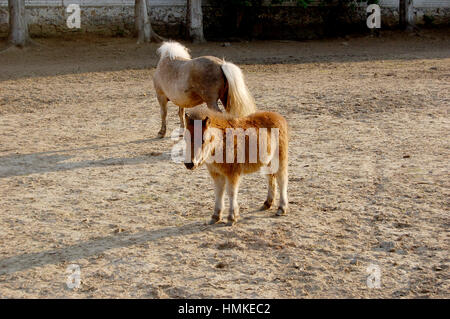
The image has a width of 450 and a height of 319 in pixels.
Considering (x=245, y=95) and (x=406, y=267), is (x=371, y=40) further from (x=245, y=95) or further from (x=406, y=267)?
(x=406, y=267)

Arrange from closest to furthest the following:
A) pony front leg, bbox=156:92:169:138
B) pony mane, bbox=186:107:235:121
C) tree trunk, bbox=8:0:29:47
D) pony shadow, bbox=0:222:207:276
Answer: pony shadow, bbox=0:222:207:276 → pony mane, bbox=186:107:235:121 → pony front leg, bbox=156:92:169:138 → tree trunk, bbox=8:0:29:47

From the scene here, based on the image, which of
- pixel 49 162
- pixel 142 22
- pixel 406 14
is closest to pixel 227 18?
pixel 142 22

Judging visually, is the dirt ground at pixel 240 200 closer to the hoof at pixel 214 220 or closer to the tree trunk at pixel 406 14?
the hoof at pixel 214 220

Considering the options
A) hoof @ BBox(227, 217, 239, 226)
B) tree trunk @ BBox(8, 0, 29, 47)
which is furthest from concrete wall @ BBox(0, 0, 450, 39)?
hoof @ BBox(227, 217, 239, 226)

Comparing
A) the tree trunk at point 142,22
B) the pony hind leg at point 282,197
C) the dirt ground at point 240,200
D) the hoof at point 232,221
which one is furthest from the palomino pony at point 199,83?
the tree trunk at point 142,22

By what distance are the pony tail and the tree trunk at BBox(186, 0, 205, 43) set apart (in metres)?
11.8

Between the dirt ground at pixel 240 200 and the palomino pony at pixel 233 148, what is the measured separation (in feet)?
1.23

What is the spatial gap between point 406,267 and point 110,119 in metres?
6.50

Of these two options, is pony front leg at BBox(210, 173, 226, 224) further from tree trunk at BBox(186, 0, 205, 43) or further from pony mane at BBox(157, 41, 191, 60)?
tree trunk at BBox(186, 0, 205, 43)

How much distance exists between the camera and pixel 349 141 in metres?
8.22

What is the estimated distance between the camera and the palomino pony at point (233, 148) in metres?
4.78

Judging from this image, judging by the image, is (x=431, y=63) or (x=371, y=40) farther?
(x=371, y=40)

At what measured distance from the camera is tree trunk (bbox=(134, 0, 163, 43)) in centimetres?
1797
